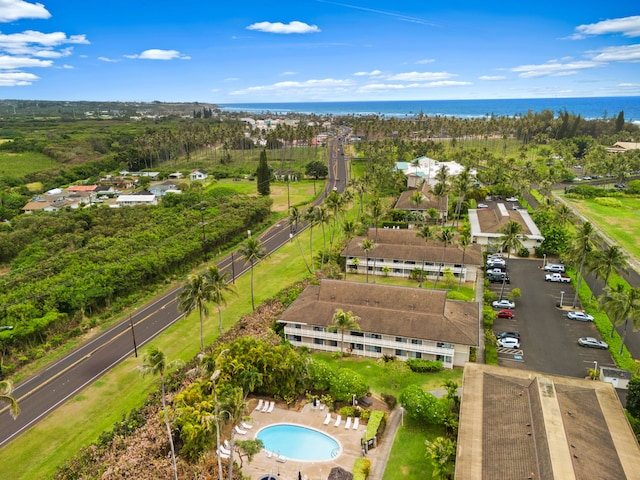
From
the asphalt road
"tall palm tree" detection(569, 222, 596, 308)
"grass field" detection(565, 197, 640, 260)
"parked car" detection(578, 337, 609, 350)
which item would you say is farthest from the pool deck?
"grass field" detection(565, 197, 640, 260)

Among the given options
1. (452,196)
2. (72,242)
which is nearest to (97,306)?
(72,242)

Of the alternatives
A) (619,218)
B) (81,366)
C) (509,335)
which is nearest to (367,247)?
(509,335)

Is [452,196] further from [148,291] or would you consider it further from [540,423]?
[540,423]

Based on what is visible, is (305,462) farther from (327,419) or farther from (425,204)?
(425,204)

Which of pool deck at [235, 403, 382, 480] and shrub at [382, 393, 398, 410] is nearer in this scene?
pool deck at [235, 403, 382, 480]

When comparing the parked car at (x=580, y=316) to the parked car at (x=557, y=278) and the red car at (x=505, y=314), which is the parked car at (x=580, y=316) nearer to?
the red car at (x=505, y=314)

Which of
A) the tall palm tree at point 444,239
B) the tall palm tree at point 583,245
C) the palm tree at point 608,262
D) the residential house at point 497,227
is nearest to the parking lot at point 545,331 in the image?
the tall palm tree at point 583,245

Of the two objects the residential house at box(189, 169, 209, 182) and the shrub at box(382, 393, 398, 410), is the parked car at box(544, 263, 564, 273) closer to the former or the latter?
the shrub at box(382, 393, 398, 410)
